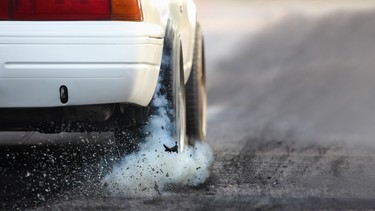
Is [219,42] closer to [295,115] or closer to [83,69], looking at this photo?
[295,115]

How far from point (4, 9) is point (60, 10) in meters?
0.27

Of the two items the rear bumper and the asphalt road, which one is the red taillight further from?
the asphalt road

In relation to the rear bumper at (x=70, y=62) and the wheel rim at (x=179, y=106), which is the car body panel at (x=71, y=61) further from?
the wheel rim at (x=179, y=106)

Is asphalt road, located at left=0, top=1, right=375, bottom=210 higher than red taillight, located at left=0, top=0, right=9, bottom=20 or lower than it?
lower

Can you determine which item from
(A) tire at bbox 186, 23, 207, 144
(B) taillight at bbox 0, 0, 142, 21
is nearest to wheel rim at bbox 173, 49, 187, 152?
(B) taillight at bbox 0, 0, 142, 21

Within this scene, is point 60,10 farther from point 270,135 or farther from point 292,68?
point 292,68

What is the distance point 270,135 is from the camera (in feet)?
37.2

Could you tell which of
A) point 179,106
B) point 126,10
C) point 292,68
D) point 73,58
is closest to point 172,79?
point 179,106

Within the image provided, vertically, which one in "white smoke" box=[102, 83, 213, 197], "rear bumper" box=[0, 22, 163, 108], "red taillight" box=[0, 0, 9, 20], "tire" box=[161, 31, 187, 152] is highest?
"red taillight" box=[0, 0, 9, 20]

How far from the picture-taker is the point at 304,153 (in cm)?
958

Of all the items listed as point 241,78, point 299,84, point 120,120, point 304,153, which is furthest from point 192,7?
point 241,78

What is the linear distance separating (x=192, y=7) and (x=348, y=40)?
8180mm

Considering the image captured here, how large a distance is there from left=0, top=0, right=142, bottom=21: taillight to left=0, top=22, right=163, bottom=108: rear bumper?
4 cm

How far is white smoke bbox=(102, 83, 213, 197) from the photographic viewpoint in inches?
278
